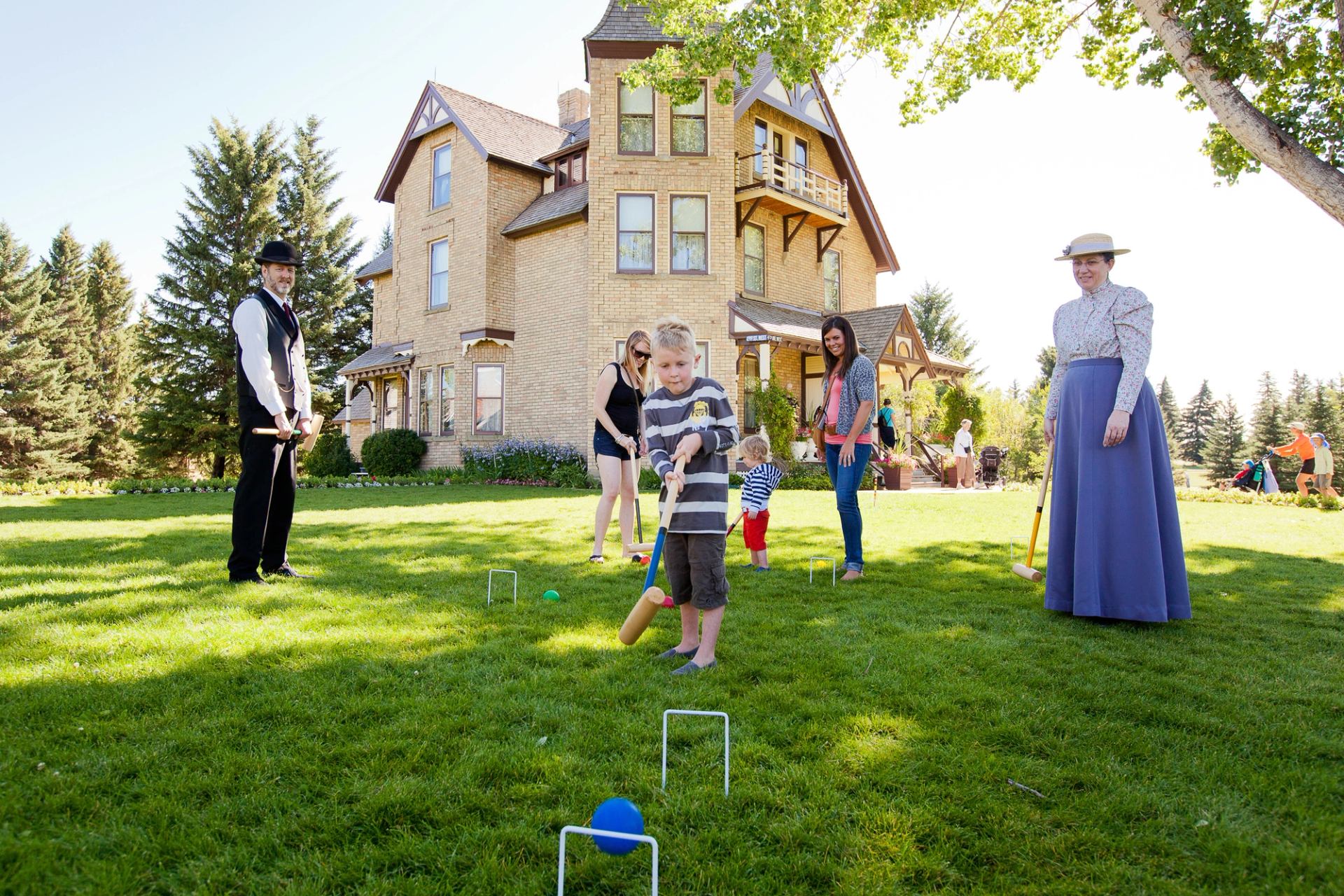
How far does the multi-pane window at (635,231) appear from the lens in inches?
690

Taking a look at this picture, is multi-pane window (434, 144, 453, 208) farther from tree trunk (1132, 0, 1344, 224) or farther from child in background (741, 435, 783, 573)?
tree trunk (1132, 0, 1344, 224)

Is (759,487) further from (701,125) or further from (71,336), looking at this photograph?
(71,336)

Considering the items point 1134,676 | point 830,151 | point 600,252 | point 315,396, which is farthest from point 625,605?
point 315,396

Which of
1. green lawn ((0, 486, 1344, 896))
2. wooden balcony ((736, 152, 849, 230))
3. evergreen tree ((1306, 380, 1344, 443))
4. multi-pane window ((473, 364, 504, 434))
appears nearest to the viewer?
green lawn ((0, 486, 1344, 896))

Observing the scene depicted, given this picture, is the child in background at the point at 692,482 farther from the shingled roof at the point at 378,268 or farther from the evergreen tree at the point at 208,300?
the evergreen tree at the point at 208,300

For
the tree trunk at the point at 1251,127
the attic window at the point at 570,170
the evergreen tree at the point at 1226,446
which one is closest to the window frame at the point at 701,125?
the attic window at the point at 570,170

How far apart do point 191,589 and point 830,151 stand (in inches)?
807

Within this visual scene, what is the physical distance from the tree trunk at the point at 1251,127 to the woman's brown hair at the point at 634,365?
5.12m

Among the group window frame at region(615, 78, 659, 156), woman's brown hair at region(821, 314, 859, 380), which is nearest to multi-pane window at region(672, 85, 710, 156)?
window frame at region(615, 78, 659, 156)

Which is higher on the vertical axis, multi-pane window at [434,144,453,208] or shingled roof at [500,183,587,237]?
multi-pane window at [434,144,453,208]

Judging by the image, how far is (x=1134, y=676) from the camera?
3619 mm

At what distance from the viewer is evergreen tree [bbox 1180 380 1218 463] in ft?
235

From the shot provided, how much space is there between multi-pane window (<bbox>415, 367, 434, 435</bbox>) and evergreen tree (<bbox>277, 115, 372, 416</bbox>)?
12229mm

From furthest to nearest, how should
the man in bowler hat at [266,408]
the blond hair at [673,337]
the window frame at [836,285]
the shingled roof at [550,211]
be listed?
1. the window frame at [836,285]
2. the shingled roof at [550,211]
3. the man in bowler hat at [266,408]
4. the blond hair at [673,337]
